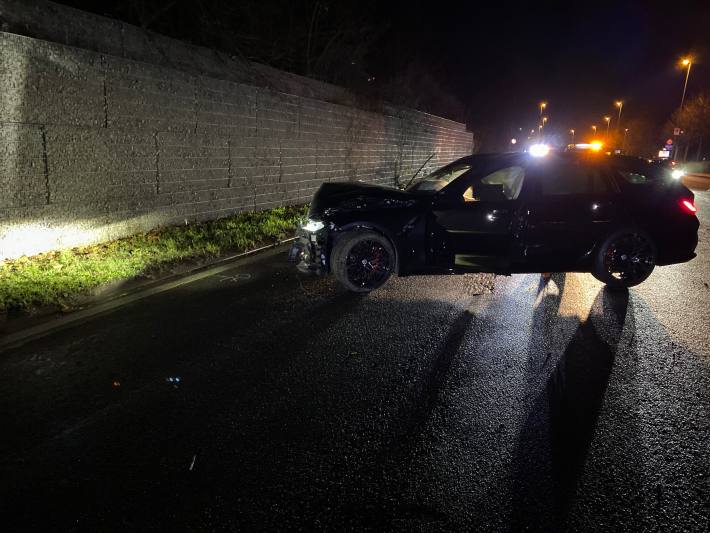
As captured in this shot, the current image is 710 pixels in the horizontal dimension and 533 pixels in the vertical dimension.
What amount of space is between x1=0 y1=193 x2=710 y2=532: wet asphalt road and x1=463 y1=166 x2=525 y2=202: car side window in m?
1.36

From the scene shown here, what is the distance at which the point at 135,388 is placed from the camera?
149 inches

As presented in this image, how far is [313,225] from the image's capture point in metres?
6.09

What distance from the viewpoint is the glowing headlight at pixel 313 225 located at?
6020mm

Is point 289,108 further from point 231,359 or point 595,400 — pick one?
point 595,400

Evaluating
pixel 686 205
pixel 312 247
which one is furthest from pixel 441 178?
pixel 686 205

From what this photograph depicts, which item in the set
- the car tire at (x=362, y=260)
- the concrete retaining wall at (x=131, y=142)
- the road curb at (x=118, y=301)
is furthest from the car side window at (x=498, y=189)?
the concrete retaining wall at (x=131, y=142)

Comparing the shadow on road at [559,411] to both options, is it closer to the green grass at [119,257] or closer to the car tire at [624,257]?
the car tire at [624,257]

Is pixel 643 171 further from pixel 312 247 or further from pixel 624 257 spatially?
pixel 312 247

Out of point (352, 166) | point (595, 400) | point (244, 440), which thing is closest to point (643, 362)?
point (595, 400)

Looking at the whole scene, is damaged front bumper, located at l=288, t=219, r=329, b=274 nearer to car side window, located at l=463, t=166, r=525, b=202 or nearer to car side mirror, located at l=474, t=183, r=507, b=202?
car side window, located at l=463, t=166, r=525, b=202

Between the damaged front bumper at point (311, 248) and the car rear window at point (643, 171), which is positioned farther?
the car rear window at point (643, 171)

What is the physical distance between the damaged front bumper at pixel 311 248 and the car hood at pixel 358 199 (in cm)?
16

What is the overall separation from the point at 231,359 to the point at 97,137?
494cm

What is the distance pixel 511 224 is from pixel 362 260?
178cm
